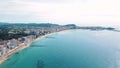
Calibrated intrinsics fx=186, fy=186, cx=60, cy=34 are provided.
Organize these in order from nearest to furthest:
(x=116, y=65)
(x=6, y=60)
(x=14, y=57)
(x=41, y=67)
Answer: (x=41, y=67) → (x=116, y=65) → (x=6, y=60) → (x=14, y=57)

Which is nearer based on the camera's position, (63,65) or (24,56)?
(63,65)

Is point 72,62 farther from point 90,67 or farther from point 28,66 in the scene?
point 28,66

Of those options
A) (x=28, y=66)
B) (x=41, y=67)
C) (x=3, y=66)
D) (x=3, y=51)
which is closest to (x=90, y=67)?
(x=41, y=67)

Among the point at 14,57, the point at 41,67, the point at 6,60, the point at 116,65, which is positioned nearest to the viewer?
the point at 41,67

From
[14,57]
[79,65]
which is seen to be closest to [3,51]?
[14,57]

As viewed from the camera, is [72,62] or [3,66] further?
[72,62]

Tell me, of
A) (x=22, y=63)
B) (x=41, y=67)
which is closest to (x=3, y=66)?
(x=22, y=63)

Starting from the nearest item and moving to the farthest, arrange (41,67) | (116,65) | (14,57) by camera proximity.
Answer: (41,67), (116,65), (14,57)

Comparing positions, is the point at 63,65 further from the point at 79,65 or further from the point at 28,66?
the point at 28,66
